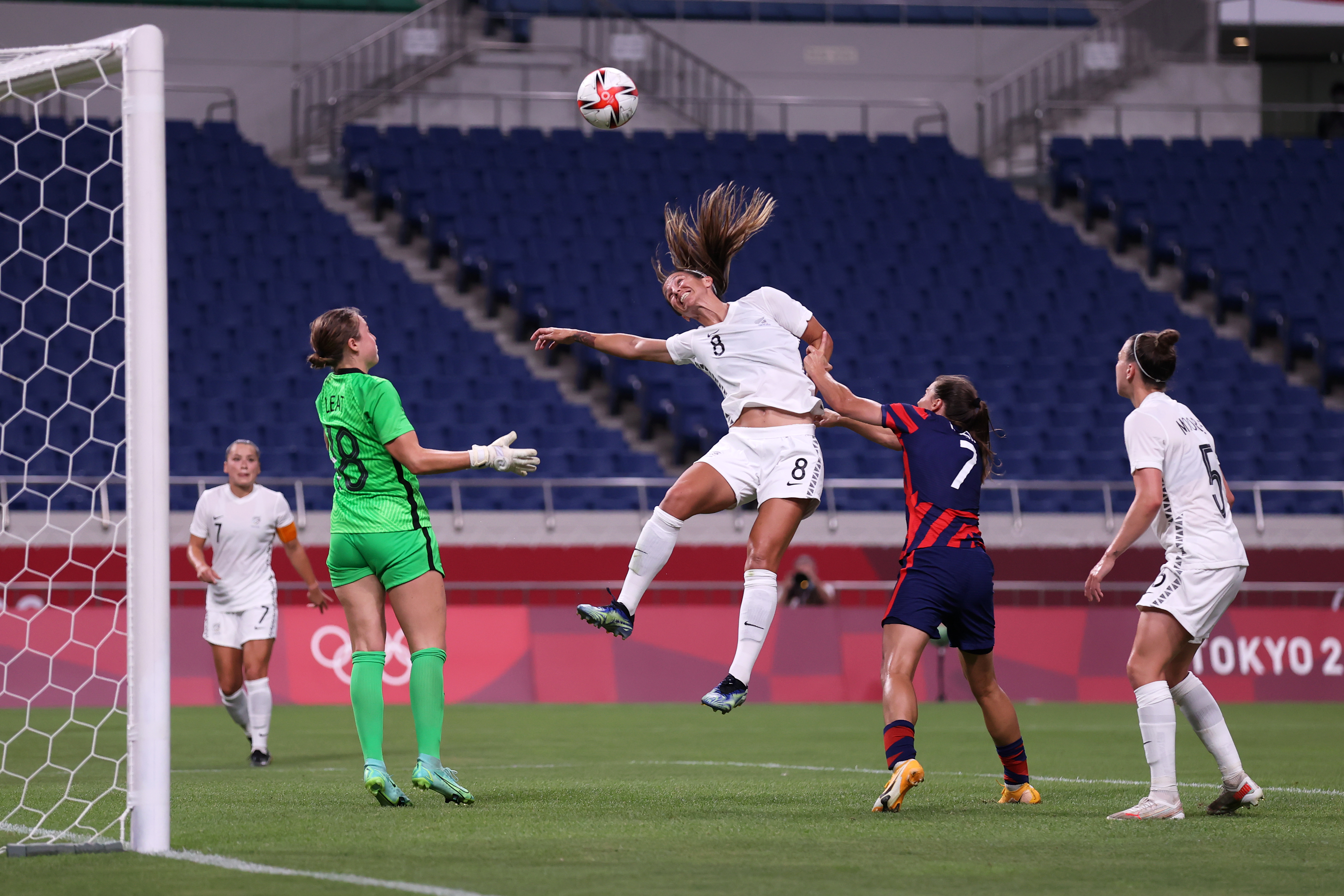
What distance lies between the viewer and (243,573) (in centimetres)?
1186

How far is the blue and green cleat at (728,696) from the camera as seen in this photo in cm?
755

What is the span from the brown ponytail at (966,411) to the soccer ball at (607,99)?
8.11 ft

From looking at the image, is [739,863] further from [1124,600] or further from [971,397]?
[1124,600]

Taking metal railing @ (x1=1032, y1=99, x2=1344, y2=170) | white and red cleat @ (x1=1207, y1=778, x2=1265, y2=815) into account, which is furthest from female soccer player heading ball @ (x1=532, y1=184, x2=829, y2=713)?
metal railing @ (x1=1032, y1=99, x2=1344, y2=170)

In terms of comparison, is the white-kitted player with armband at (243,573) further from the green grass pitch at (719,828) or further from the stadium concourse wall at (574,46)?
the stadium concourse wall at (574,46)

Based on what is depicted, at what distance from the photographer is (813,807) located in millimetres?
7723

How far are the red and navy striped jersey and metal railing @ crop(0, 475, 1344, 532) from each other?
39.3 feet

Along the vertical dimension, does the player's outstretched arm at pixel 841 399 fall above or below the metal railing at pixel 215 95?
below

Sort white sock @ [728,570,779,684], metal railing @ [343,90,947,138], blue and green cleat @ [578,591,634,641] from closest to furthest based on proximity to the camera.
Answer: blue and green cleat @ [578,591,634,641] → white sock @ [728,570,779,684] → metal railing @ [343,90,947,138]

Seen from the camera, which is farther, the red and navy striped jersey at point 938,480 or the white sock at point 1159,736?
the red and navy striped jersey at point 938,480

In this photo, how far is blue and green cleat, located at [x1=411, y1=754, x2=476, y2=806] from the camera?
751 cm

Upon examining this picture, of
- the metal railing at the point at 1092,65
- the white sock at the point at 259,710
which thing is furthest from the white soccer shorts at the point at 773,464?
the metal railing at the point at 1092,65

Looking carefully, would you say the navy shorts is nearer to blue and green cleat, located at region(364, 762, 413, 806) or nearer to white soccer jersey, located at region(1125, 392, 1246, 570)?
white soccer jersey, located at region(1125, 392, 1246, 570)

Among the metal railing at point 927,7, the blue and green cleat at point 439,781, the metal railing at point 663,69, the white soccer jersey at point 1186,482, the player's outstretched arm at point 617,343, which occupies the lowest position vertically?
the blue and green cleat at point 439,781
